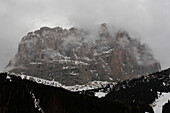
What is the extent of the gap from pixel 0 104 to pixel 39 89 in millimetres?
109781

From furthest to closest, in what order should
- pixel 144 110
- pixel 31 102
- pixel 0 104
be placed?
pixel 144 110 < pixel 31 102 < pixel 0 104

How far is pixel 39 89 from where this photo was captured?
12025 cm

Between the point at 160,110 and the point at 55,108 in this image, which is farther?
the point at 160,110

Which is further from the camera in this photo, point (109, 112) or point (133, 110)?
point (133, 110)

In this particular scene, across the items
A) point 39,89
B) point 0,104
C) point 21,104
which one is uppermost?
point 39,89

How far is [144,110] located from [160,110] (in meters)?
37.8

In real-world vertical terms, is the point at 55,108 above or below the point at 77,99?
below

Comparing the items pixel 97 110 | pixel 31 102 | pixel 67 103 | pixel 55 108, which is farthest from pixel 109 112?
pixel 55 108

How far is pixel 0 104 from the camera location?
12.4 metres

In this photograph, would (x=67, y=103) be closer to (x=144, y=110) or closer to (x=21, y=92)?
(x=21, y=92)

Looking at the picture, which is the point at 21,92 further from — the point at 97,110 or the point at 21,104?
the point at 97,110

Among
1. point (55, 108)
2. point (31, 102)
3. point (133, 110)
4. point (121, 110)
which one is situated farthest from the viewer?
point (133, 110)

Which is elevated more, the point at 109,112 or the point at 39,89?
the point at 39,89

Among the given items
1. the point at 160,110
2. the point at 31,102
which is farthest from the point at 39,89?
the point at 160,110
